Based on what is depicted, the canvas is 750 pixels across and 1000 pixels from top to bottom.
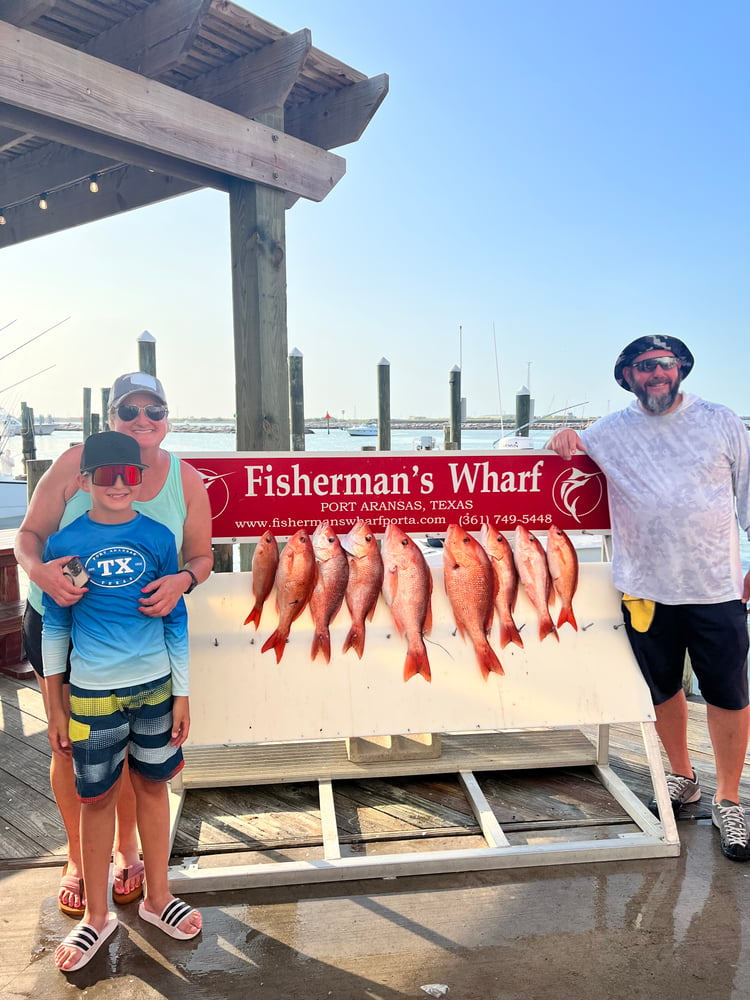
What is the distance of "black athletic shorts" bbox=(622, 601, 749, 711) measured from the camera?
2711 mm

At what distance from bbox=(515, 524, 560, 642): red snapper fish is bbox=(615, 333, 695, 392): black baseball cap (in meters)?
0.79

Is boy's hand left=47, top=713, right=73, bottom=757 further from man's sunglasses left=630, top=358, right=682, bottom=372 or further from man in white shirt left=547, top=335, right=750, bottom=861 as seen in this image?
man's sunglasses left=630, top=358, right=682, bottom=372

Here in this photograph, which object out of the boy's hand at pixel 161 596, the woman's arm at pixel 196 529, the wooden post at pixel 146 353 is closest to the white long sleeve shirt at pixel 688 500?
the woman's arm at pixel 196 529

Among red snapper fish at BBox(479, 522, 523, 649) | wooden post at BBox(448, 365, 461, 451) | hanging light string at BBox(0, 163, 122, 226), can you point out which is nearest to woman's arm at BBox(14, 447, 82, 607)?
red snapper fish at BBox(479, 522, 523, 649)

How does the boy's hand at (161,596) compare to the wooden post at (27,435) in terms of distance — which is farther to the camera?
the wooden post at (27,435)

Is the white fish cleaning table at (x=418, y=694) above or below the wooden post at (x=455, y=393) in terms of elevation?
below

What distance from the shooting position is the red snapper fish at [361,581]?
266 centimetres

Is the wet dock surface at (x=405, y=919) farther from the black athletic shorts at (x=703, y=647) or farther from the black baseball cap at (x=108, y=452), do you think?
the black baseball cap at (x=108, y=452)

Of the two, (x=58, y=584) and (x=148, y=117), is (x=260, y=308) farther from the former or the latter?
(x=58, y=584)

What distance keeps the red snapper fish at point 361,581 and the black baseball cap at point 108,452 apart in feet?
3.05

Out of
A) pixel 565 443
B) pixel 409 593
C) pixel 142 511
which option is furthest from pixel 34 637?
Result: pixel 565 443

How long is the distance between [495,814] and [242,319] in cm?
287

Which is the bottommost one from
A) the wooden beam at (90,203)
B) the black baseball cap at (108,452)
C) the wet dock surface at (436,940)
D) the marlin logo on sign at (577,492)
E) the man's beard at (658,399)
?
the wet dock surface at (436,940)

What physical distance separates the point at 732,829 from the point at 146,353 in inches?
317
